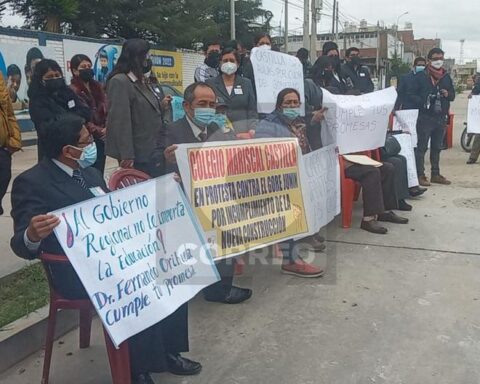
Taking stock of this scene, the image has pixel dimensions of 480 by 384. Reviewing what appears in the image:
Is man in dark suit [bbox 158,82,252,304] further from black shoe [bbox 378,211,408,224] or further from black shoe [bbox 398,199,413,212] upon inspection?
black shoe [bbox 398,199,413,212]

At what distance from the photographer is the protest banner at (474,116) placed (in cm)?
942

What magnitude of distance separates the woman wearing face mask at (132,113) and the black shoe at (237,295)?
3.37 ft

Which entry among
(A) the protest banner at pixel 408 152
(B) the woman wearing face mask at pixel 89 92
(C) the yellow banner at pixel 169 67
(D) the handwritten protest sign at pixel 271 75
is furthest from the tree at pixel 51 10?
(A) the protest banner at pixel 408 152

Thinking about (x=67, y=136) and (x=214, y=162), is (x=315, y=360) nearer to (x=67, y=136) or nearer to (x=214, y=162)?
(x=214, y=162)

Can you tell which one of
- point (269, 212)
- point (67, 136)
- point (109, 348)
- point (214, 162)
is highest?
point (67, 136)

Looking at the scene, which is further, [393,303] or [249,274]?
[249,274]

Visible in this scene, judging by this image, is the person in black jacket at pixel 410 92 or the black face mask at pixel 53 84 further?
the person in black jacket at pixel 410 92

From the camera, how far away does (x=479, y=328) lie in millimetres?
3354

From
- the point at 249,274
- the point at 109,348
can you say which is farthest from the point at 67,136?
the point at 249,274

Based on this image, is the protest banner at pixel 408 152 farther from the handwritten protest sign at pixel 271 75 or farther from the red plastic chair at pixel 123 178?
the red plastic chair at pixel 123 178

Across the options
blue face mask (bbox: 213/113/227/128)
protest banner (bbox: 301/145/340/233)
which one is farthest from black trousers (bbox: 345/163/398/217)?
blue face mask (bbox: 213/113/227/128)

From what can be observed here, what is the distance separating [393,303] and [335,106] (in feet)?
7.69

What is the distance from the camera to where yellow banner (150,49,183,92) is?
698 inches

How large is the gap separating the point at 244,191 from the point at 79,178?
1.32 meters
